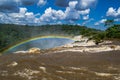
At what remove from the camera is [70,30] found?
11275cm

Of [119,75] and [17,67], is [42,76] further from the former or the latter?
[119,75]

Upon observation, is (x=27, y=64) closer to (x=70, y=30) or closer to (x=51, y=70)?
(x=51, y=70)

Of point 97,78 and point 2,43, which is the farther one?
point 2,43

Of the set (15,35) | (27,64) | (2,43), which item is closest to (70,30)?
(15,35)

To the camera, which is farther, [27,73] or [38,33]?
[38,33]

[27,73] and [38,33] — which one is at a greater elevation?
[38,33]

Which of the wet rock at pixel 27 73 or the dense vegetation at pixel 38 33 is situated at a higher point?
the dense vegetation at pixel 38 33

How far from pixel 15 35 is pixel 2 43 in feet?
66.0

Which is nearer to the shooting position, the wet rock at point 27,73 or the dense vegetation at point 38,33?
the wet rock at point 27,73

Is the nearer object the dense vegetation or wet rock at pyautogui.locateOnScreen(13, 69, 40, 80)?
wet rock at pyautogui.locateOnScreen(13, 69, 40, 80)

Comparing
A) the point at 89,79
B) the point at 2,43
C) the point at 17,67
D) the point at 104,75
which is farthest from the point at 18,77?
the point at 2,43

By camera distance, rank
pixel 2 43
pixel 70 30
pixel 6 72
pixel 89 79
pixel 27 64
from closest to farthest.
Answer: pixel 89 79
pixel 6 72
pixel 27 64
pixel 2 43
pixel 70 30

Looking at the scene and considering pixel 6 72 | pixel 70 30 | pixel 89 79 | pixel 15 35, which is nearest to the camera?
pixel 89 79

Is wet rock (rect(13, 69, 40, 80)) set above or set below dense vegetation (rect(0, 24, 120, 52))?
below
